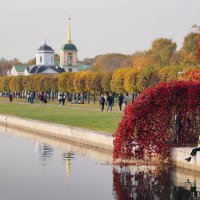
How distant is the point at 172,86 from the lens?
2436 cm

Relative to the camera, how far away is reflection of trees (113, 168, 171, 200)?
1901cm

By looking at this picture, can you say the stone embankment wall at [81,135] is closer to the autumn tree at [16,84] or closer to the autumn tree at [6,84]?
the autumn tree at [16,84]

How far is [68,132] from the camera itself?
3278cm

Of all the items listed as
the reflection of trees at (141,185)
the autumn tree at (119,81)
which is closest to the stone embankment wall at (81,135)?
the reflection of trees at (141,185)

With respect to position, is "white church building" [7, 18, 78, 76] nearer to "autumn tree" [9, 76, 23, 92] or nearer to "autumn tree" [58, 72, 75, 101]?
"autumn tree" [9, 76, 23, 92]

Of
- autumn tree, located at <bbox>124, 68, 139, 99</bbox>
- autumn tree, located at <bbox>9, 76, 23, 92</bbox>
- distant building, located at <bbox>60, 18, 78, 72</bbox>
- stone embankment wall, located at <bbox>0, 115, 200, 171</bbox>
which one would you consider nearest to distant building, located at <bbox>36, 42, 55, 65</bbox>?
distant building, located at <bbox>60, 18, 78, 72</bbox>

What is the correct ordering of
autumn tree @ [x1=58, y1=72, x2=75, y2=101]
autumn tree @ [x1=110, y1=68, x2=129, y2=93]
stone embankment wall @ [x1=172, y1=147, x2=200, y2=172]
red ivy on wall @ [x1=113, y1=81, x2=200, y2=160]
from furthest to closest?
autumn tree @ [x1=58, y1=72, x2=75, y2=101] → autumn tree @ [x1=110, y1=68, x2=129, y2=93] → red ivy on wall @ [x1=113, y1=81, x2=200, y2=160] → stone embankment wall @ [x1=172, y1=147, x2=200, y2=172]

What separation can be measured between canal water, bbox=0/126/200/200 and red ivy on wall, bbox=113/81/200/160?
27.3 inches

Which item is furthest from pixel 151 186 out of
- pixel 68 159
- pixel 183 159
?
pixel 68 159

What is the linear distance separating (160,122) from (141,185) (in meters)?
4.37

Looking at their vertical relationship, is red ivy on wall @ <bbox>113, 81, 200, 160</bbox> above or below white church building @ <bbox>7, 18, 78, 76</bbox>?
below

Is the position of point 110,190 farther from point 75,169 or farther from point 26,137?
point 26,137

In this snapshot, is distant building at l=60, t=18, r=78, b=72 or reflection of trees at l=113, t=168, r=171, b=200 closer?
reflection of trees at l=113, t=168, r=171, b=200

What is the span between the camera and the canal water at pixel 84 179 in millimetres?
19047
